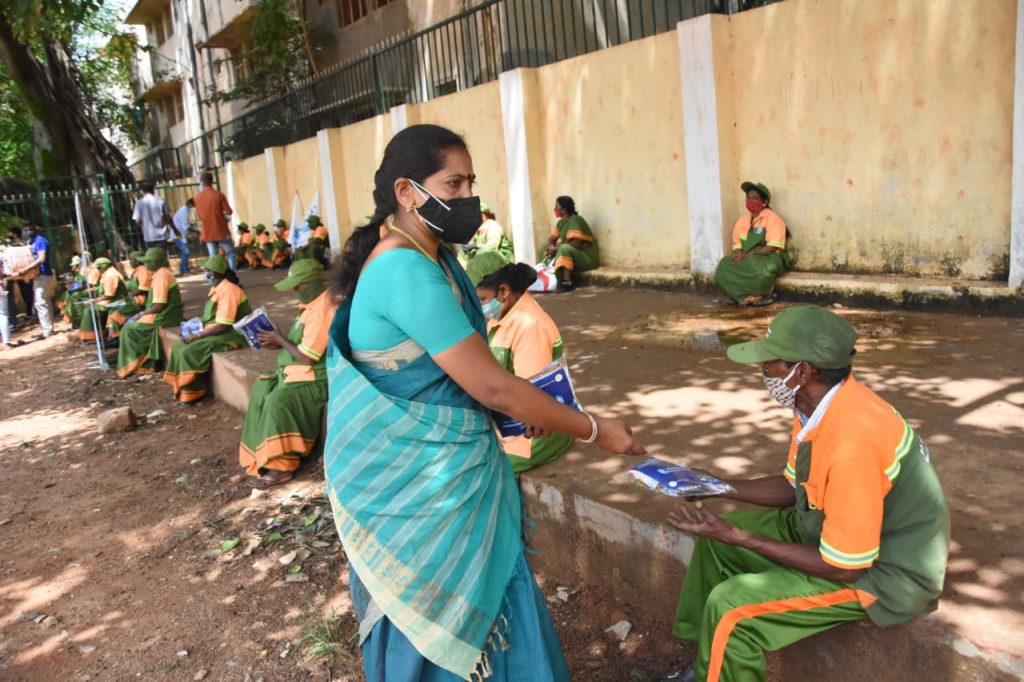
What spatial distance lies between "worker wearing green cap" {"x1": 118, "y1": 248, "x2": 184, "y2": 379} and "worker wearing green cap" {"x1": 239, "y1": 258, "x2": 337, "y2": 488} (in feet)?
13.0

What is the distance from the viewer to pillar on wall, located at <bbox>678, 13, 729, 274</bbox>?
745 cm

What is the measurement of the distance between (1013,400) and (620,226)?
557 centimetres

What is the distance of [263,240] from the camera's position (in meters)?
16.8

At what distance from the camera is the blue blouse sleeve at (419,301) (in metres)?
1.71

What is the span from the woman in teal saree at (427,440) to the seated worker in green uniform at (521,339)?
1.69 meters

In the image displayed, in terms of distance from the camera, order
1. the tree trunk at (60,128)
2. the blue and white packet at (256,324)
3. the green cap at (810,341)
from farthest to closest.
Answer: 1. the tree trunk at (60,128)
2. the blue and white packet at (256,324)
3. the green cap at (810,341)

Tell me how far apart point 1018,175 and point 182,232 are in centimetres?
1575

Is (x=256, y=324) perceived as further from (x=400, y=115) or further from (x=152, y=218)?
(x=152, y=218)

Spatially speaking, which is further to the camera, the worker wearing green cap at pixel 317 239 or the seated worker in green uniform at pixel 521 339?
the worker wearing green cap at pixel 317 239

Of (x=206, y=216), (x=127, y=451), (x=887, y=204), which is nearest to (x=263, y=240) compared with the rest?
(x=206, y=216)

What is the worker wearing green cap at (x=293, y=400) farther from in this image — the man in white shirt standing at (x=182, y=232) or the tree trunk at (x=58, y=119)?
the tree trunk at (x=58, y=119)

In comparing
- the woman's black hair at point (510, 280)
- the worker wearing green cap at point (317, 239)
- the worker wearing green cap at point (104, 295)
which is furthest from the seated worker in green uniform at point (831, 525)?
the worker wearing green cap at point (317, 239)

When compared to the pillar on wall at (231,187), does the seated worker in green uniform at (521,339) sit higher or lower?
lower

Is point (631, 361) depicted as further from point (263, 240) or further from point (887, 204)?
point (263, 240)
